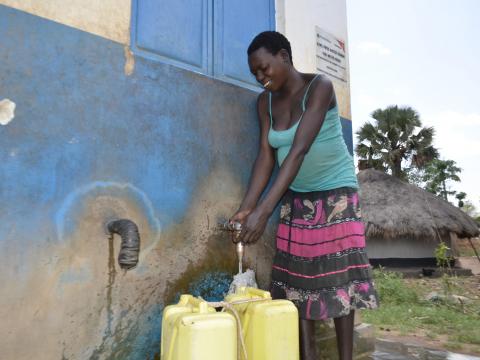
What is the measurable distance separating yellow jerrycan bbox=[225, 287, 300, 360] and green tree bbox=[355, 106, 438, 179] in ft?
63.4

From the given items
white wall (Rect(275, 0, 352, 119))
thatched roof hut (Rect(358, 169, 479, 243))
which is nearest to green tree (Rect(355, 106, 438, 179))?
thatched roof hut (Rect(358, 169, 479, 243))

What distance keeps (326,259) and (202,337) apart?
90 cm

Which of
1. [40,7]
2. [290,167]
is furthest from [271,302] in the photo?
[40,7]

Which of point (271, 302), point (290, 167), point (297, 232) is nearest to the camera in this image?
point (271, 302)

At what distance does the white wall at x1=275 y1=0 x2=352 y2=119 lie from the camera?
2.89m

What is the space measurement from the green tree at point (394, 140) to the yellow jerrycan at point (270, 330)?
1932 cm

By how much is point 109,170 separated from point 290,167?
0.84 metres

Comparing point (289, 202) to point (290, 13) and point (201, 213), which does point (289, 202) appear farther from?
point (290, 13)

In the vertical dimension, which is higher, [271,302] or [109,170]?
[109,170]

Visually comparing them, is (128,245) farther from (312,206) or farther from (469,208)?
(469,208)

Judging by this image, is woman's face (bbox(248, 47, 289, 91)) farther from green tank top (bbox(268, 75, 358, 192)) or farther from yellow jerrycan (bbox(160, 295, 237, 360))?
yellow jerrycan (bbox(160, 295, 237, 360))

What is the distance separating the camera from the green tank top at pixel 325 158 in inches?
81.0

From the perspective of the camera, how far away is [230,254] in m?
2.35

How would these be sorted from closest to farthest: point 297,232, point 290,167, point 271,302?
1. point 271,302
2. point 290,167
3. point 297,232
